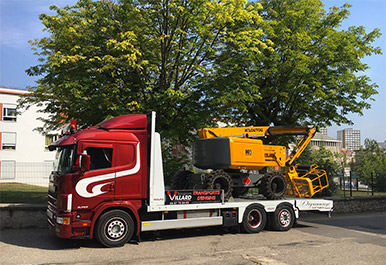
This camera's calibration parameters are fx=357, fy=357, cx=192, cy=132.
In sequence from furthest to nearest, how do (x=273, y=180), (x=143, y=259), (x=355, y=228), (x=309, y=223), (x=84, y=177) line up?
(x=309, y=223), (x=355, y=228), (x=273, y=180), (x=84, y=177), (x=143, y=259)

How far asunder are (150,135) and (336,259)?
5.16 metres

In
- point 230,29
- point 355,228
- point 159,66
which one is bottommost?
point 355,228

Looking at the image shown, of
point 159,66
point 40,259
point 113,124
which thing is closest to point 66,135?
point 113,124

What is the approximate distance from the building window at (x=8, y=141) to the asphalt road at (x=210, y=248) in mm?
28031

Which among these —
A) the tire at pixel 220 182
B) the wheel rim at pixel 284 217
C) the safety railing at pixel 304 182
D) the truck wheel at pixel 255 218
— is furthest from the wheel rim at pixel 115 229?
the safety railing at pixel 304 182

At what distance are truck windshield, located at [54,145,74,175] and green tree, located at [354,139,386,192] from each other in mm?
17361

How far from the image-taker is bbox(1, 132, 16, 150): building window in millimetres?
35500

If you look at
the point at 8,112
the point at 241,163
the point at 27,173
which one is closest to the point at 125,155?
the point at 241,163

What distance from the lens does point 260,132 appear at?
1200cm

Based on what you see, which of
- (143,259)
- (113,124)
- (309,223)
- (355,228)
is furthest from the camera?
(309,223)

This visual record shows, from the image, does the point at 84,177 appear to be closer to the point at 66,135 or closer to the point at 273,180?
the point at 66,135

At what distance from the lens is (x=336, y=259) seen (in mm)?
7609

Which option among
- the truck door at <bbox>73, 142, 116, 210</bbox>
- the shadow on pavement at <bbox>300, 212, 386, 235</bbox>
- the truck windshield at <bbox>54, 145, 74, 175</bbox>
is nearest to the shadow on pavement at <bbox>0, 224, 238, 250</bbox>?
the truck door at <bbox>73, 142, 116, 210</bbox>

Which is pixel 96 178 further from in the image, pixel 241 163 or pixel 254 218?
pixel 254 218
